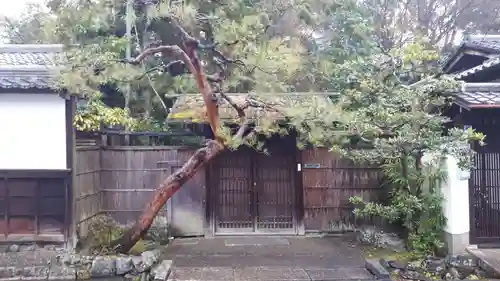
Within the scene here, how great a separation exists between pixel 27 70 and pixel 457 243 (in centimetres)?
914

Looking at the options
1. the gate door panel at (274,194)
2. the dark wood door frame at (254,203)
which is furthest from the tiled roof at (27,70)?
the gate door panel at (274,194)

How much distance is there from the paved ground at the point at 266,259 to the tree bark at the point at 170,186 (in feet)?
3.36

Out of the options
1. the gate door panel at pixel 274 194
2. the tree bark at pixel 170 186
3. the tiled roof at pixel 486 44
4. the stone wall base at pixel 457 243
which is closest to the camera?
the tree bark at pixel 170 186

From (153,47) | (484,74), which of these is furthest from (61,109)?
(484,74)

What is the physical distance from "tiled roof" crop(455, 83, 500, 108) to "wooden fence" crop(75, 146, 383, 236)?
3.64m

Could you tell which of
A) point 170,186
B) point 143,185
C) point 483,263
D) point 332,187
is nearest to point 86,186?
point 143,185

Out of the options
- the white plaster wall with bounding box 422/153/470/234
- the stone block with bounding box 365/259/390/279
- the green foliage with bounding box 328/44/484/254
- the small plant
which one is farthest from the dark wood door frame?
the white plaster wall with bounding box 422/153/470/234

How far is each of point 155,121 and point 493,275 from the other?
31.3ft

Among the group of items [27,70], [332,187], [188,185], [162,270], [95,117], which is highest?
[27,70]

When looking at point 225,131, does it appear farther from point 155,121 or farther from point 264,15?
point 155,121

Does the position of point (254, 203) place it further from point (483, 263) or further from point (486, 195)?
point (483, 263)

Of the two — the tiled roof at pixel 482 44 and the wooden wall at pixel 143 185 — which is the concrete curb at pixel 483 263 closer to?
the tiled roof at pixel 482 44

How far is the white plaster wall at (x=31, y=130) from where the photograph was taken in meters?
9.37

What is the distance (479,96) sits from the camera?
29.9 feet
